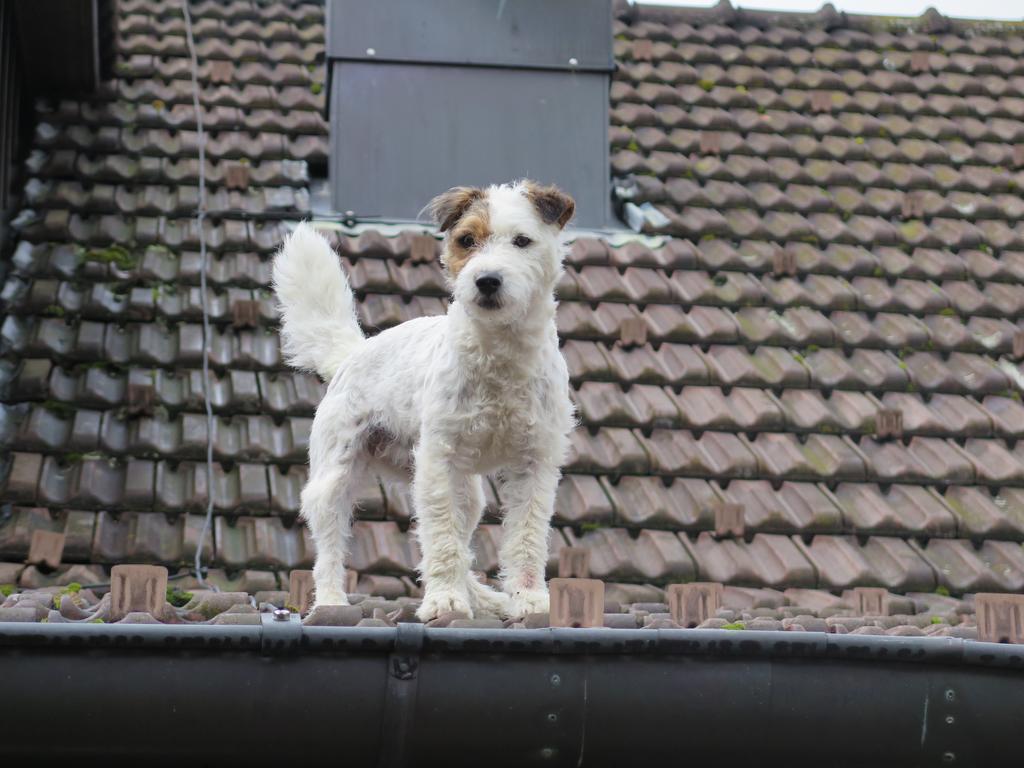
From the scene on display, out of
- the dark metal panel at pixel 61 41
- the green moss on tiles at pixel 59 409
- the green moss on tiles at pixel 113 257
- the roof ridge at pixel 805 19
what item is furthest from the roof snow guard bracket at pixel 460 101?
the green moss on tiles at pixel 59 409

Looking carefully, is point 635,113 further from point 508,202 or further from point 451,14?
point 508,202

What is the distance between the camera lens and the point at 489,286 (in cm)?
407

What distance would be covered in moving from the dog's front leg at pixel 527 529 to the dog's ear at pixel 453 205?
76cm

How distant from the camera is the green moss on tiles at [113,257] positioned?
741 centimetres

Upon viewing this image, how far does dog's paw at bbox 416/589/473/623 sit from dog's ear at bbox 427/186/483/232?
1.05 metres

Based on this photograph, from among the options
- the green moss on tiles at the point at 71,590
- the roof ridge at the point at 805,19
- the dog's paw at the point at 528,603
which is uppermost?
the roof ridge at the point at 805,19

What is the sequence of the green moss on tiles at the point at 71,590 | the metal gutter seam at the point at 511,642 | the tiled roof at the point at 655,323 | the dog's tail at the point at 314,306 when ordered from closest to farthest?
the metal gutter seam at the point at 511,642 → the green moss on tiles at the point at 71,590 → the dog's tail at the point at 314,306 → the tiled roof at the point at 655,323

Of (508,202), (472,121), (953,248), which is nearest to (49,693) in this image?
(508,202)

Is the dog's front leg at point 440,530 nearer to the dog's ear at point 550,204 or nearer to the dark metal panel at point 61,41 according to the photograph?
the dog's ear at point 550,204

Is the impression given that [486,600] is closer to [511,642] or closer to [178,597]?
[511,642]

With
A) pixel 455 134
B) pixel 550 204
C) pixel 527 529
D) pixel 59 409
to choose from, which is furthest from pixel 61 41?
pixel 527 529

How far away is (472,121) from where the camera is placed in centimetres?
839

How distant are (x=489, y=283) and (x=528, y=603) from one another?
2.93ft

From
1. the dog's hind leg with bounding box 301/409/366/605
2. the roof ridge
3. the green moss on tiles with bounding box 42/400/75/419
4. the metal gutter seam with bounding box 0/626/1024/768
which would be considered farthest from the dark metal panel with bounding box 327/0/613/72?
the metal gutter seam with bounding box 0/626/1024/768
